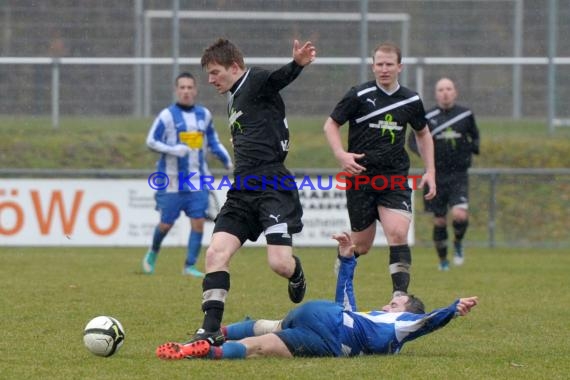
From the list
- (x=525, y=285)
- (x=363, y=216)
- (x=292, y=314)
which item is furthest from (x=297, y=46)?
(x=525, y=285)

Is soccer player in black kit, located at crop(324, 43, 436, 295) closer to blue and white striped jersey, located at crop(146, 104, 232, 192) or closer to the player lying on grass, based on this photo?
the player lying on grass

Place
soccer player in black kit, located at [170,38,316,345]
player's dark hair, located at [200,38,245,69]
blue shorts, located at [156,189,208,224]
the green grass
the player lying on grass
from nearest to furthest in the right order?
the green grass, the player lying on grass, soccer player in black kit, located at [170,38,316,345], player's dark hair, located at [200,38,245,69], blue shorts, located at [156,189,208,224]

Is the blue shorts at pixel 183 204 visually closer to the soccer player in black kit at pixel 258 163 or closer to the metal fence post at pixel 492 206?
the soccer player in black kit at pixel 258 163

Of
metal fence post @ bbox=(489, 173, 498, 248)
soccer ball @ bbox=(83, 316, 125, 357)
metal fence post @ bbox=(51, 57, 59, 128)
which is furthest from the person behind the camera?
metal fence post @ bbox=(51, 57, 59, 128)

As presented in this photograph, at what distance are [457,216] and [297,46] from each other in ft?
24.8

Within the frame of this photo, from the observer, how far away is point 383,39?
18.9 meters

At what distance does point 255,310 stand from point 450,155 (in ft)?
18.4

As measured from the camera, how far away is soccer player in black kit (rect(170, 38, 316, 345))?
7543 millimetres

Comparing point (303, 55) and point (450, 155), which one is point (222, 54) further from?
point (450, 155)

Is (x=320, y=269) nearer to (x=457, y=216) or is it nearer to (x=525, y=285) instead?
(x=457, y=216)

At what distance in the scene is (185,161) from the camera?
1330 centimetres

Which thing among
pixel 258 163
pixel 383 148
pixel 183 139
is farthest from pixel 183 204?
pixel 258 163

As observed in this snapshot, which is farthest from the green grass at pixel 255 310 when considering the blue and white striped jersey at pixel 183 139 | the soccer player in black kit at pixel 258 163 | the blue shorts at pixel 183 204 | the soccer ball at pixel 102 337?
the blue and white striped jersey at pixel 183 139

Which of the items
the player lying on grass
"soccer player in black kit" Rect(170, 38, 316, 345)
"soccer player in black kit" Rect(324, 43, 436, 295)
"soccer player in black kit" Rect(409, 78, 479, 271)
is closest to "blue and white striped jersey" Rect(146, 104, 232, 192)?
"soccer player in black kit" Rect(409, 78, 479, 271)
